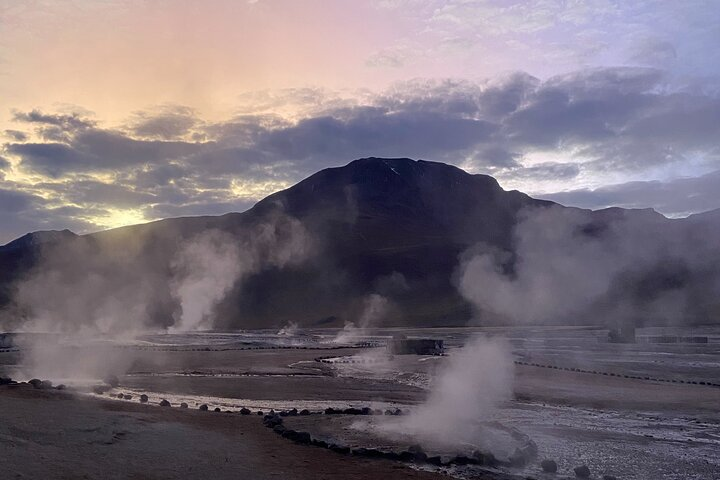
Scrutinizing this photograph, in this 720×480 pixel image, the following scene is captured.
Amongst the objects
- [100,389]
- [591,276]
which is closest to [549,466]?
[100,389]

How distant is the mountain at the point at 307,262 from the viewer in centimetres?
11619

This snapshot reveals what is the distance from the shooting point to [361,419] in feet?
72.6

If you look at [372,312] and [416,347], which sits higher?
[372,312]

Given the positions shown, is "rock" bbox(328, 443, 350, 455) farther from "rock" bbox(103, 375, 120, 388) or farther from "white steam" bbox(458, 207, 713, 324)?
"white steam" bbox(458, 207, 713, 324)

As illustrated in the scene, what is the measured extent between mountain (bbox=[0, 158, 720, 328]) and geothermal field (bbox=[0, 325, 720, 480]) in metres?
66.1

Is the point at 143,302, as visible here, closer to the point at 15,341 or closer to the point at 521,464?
Result: the point at 15,341

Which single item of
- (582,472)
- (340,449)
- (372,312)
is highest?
(372,312)

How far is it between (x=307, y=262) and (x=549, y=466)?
418 ft

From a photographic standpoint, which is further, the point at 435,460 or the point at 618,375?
the point at 618,375

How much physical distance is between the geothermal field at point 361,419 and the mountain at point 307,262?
2604 inches

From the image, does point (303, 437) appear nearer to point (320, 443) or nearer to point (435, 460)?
point (320, 443)

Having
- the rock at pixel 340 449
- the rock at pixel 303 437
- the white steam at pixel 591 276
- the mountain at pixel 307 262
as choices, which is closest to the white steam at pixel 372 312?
the mountain at pixel 307 262

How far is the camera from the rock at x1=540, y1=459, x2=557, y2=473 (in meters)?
15.7

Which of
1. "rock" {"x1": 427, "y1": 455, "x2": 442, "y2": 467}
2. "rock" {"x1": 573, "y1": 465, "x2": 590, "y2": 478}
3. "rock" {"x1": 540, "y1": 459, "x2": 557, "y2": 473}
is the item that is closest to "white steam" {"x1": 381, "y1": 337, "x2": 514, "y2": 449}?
"rock" {"x1": 427, "y1": 455, "x2": 442, "y2": 467}
